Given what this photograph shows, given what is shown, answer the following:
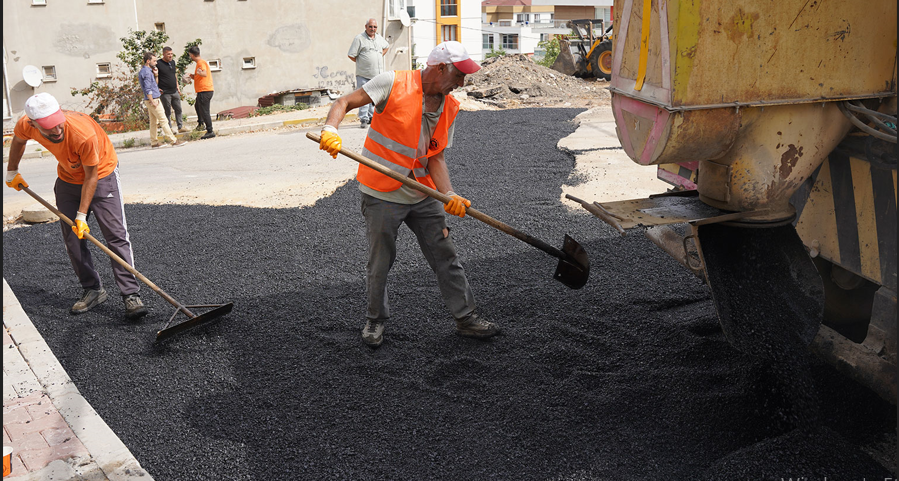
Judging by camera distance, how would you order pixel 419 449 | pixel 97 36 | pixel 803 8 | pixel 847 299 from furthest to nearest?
pixel 97 36 → pixel 847 299 → pixel 419 449 → pixel 803 8

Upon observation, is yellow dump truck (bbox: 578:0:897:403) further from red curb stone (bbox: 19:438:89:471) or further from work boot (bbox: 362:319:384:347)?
red curb stone (bbox: 19:438:89:471)

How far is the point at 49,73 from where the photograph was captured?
48.7 ft

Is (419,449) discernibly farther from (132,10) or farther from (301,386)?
(132,10)

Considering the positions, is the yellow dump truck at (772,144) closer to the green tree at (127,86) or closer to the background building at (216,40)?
the green tree at (127,86)

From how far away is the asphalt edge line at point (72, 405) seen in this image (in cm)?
278

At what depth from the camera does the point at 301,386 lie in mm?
3365

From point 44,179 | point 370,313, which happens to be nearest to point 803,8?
point 370,313

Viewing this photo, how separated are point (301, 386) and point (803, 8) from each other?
2657mm

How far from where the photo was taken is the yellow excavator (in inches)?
711

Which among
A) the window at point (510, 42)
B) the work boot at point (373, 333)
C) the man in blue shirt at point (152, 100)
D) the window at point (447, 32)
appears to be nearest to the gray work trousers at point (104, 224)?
the work boot at point (373, 333)

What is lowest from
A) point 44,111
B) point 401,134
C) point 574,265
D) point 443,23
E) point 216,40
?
point 574,265

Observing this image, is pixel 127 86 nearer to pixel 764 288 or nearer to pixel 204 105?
pixel 204 105

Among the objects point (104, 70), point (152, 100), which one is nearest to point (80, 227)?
point (152, 100)

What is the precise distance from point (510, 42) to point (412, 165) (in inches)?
1997
